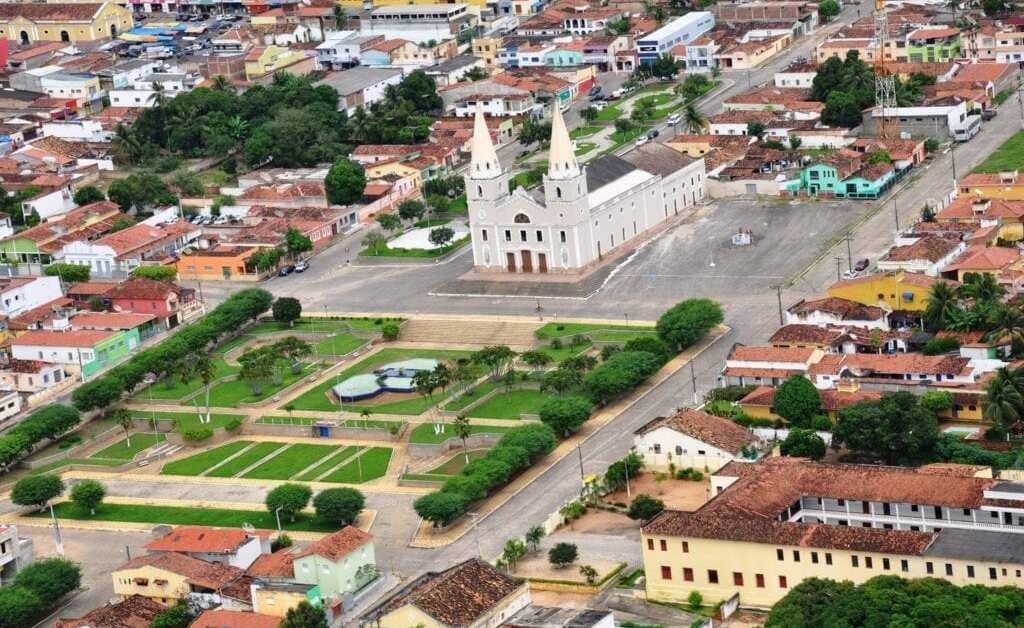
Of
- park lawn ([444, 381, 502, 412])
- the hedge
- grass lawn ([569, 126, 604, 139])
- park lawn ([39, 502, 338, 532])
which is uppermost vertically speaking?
grass lawn ([569, 126, 604, 139])

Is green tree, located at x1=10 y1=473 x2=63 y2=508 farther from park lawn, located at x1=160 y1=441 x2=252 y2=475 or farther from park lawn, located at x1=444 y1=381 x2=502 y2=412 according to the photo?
park lawn, located at x1=444 y1=381 x2=502 y2=412

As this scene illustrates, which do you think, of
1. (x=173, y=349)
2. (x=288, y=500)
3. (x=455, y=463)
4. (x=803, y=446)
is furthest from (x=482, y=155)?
(x=803, y=446)

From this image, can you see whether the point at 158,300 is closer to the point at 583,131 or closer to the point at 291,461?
the point at 291,461

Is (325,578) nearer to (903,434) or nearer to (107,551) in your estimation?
(107,551)

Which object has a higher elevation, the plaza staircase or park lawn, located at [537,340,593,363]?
the plaza staircase

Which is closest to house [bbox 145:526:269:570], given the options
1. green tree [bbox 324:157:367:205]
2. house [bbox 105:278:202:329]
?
house [bbox 105:278:202:329]
